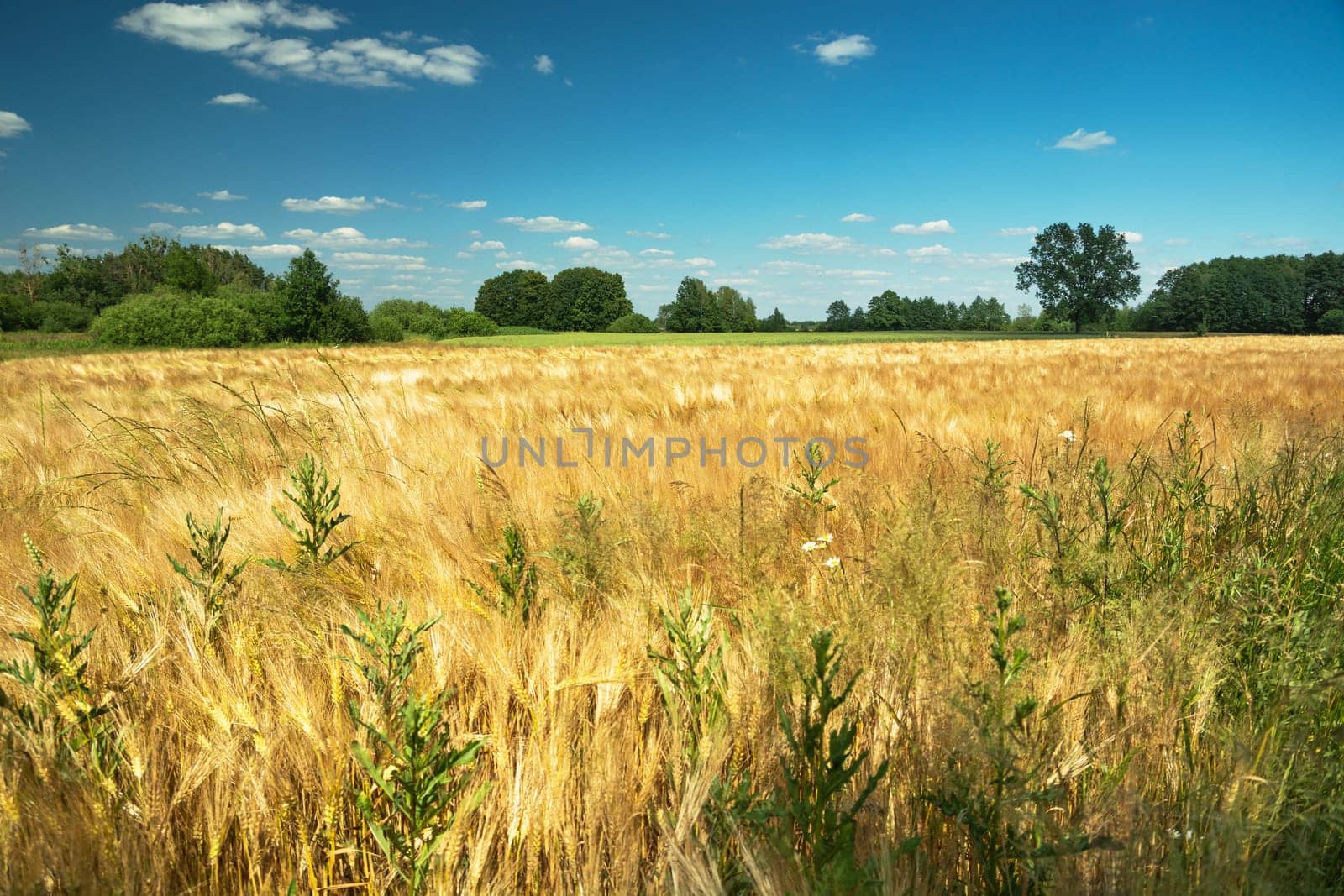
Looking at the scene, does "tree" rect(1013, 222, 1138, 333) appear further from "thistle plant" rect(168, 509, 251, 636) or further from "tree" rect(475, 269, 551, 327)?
"thistle plant" rect(168, 509, 251, 636)

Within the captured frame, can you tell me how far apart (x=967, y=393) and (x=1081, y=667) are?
525 cm

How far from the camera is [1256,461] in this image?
8.22 feet

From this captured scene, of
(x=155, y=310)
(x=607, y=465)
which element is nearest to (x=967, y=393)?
(x=607, y=465)

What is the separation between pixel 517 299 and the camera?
98.2 m

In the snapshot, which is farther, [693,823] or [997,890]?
[693,823]

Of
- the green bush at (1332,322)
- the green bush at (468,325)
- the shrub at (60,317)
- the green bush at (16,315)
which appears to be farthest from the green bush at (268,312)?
the green bush at (1332,322)

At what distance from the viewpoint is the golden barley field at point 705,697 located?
0.92 m

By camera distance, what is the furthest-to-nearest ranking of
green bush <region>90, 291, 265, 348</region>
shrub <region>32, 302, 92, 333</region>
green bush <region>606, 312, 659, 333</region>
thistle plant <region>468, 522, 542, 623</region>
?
1. green bush <region>606, 312, 659, 333</region>
2. shrub <region>32, 302, 92, 333</region>
3. green bush <region>90, 291, 265, 348</region>
4. thistle plant <region>468, 522, 542, 623</region>

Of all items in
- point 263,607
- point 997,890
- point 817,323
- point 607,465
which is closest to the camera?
point 997,890

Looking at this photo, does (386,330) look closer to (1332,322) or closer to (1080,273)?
(1080,273)

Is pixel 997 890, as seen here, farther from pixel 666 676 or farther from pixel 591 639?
pixel 591 639

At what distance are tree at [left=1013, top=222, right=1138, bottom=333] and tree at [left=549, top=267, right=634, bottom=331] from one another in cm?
5540

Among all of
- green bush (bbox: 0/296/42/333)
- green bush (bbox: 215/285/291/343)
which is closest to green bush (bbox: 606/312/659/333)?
green bush (bbox: 215/285/291/343)

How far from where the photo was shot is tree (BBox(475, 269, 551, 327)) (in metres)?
95.4
